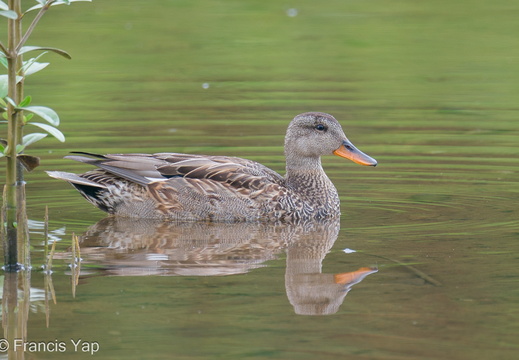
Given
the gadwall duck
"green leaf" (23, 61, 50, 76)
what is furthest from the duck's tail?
"green leaf" (23, 61, 50, 76)

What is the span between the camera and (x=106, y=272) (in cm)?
742

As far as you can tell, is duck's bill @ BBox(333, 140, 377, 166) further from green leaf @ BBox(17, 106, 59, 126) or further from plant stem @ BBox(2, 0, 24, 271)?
green leaf @ BBox(17, 106, 59, 126)

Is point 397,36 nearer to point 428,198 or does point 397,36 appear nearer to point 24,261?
point 428,198

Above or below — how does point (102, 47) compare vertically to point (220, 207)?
above

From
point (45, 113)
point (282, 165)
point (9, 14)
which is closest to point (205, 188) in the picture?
point (282, 165)

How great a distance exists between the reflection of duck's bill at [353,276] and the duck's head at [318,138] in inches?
117

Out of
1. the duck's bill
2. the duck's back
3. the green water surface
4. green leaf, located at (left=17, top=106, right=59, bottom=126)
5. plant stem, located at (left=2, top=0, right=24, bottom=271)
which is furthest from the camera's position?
the duck's bill

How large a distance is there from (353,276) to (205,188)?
2.95m

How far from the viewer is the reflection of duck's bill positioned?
716 centimetres

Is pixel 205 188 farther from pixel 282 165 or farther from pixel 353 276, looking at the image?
pixel 353 276

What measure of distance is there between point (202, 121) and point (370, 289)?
23.9ft

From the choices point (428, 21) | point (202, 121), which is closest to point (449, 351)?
point (202, 121)

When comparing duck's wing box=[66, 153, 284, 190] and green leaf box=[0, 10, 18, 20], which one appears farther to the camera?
duck's wing box=[66, 153, 284, 190]

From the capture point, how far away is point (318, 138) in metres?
10.4
